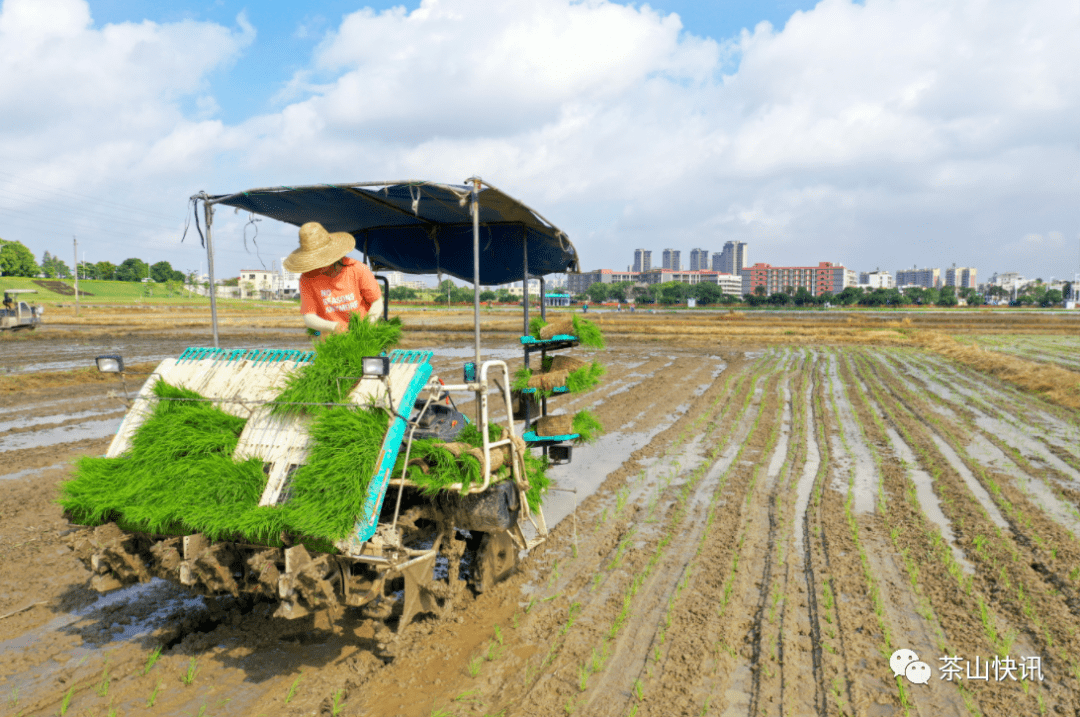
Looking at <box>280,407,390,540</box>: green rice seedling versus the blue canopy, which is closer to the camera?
<box>280,407,390,540</box>: green rice seedling

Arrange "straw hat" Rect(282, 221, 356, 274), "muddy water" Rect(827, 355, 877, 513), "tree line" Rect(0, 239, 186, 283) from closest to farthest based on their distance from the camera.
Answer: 1. "straw hat" Rect(282, 221, 356, 274)
2. "muddy water" Rect(827, 355, 877, 513)
3. "tree line" Rect(0, 239, 186, 283)

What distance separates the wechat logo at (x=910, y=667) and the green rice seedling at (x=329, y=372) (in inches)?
141

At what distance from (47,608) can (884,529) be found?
6877 mm

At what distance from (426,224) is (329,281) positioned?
1.97 meters

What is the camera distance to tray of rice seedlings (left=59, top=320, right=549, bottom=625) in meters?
3.22

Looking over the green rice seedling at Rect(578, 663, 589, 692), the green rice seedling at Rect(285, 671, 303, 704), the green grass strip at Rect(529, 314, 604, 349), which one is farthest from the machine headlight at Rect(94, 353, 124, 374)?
the green rice seedling at Rect(578, 663, 589, 692)

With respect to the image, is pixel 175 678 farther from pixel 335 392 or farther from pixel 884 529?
pixel 884 529

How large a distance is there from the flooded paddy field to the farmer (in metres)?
2.03

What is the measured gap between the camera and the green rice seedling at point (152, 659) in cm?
361

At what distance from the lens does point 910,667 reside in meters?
3.66

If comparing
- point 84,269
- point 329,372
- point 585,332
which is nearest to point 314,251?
point 329,372

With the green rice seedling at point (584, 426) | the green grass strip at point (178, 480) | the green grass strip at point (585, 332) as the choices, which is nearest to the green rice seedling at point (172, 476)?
the green grass strip at point (178, 480)

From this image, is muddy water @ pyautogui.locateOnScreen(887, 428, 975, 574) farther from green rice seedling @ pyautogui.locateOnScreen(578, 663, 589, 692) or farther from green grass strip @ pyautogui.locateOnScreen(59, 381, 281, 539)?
green grass strip @ pyautogui.locateOnScreen(59, 381, 281, 539)

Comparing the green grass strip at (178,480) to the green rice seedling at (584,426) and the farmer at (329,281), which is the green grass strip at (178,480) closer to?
the farmer at (329,281)
